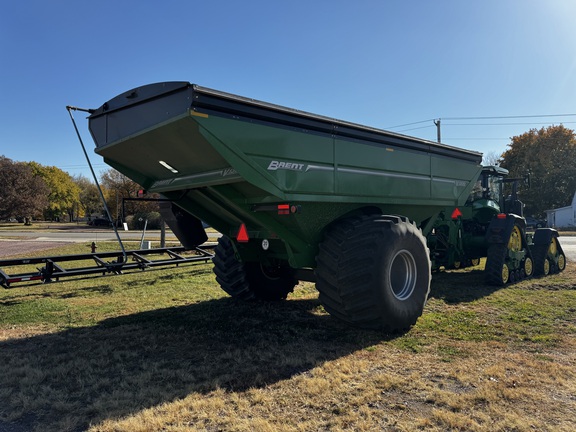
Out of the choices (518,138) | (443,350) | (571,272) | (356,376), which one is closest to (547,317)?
(443,350)

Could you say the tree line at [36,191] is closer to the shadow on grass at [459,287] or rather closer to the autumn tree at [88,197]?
the autumn tree at [88,197]

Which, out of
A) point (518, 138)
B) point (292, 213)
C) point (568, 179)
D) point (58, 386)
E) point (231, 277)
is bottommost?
point (58, 386)

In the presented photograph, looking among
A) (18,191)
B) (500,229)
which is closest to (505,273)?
(500,229)

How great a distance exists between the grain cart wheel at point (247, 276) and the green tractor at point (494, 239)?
3464mm

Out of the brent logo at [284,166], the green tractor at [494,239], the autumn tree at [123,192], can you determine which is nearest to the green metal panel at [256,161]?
the brent logo at [284,166]

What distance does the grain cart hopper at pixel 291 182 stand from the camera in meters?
4.20

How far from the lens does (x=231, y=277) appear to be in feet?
22.4

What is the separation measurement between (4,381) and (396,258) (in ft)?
14.6

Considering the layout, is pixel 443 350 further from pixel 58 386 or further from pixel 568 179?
pixel 568 179

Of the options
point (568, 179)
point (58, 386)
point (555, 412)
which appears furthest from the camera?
point (568, 179)

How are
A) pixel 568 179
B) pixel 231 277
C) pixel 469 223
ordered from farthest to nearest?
pixel 568 179
pixel 469 223
pixel 231 277

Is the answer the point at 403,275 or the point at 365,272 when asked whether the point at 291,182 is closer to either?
the point at 365,272

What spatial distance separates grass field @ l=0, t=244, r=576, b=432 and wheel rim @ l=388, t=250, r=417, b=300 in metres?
0.52

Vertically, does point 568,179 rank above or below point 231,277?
above
